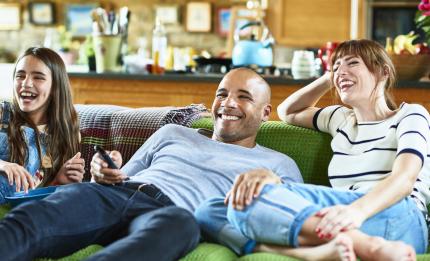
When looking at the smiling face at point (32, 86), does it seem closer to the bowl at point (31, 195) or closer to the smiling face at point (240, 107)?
the bowl at point (31, 195)

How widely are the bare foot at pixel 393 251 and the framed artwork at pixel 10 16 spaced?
7.55 m

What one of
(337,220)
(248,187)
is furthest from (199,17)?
(337,220)

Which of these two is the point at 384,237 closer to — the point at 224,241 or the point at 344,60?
the point at 224,241

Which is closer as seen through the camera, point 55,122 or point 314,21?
point 55,122

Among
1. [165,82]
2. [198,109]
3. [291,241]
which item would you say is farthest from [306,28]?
[291,241]

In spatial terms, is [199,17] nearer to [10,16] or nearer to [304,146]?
Result: [10,16]

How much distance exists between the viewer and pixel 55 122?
269cm

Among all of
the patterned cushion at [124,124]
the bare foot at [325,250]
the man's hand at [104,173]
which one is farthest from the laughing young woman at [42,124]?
the bare foot at [325,250]

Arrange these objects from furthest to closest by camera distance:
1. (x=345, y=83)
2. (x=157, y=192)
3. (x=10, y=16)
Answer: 1. (x=10, y=16)
2. (x=345, y=83)
3. (x=157, y=192)

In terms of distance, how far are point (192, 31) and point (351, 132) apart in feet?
19.8

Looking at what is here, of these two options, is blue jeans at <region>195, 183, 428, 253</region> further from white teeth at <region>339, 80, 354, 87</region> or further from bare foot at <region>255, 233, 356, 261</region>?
white teeth at <region>339, 80, 354, 87</region>

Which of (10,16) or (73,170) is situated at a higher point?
(10,16)

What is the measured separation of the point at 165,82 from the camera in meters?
4.13

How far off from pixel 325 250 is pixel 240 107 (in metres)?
0.74
